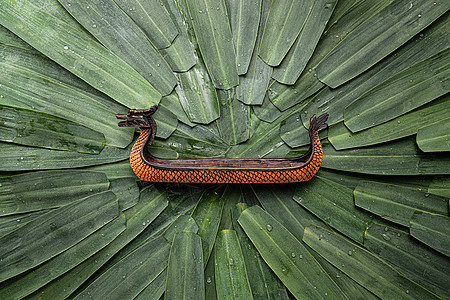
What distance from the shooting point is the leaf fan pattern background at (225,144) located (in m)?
0.85

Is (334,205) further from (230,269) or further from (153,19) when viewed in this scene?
(153,19)

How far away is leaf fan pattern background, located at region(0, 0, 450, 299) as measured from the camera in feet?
2.78

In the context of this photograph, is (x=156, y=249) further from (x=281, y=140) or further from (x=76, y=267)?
(x=281, y=140)

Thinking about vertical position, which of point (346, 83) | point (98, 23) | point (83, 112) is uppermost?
point (98, 23)

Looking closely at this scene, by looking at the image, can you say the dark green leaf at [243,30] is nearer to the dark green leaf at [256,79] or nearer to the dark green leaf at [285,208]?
the dark green leaf at [256,79]

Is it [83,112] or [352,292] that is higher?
[83,112]

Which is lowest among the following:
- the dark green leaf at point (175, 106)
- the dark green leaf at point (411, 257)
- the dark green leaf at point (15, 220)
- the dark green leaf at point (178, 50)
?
the dark green leaf at point (411, 257)

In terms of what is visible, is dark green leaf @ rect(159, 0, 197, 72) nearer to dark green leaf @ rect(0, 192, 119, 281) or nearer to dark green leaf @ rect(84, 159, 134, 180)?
dark green leaf @ rect(84, 159, 134, 180)

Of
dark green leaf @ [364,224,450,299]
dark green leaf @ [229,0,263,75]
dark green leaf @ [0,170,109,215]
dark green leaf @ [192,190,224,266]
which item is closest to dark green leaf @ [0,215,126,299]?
dark green leaf @ [0,170,109,215]

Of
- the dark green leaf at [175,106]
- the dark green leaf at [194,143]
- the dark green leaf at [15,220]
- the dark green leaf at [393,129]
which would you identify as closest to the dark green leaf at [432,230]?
the dark green leaf at [393,129]

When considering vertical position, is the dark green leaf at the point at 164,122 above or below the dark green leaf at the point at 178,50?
below

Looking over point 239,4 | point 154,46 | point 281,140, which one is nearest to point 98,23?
point 154,46

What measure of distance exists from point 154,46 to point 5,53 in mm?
423

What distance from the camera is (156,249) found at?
34.8 inches
